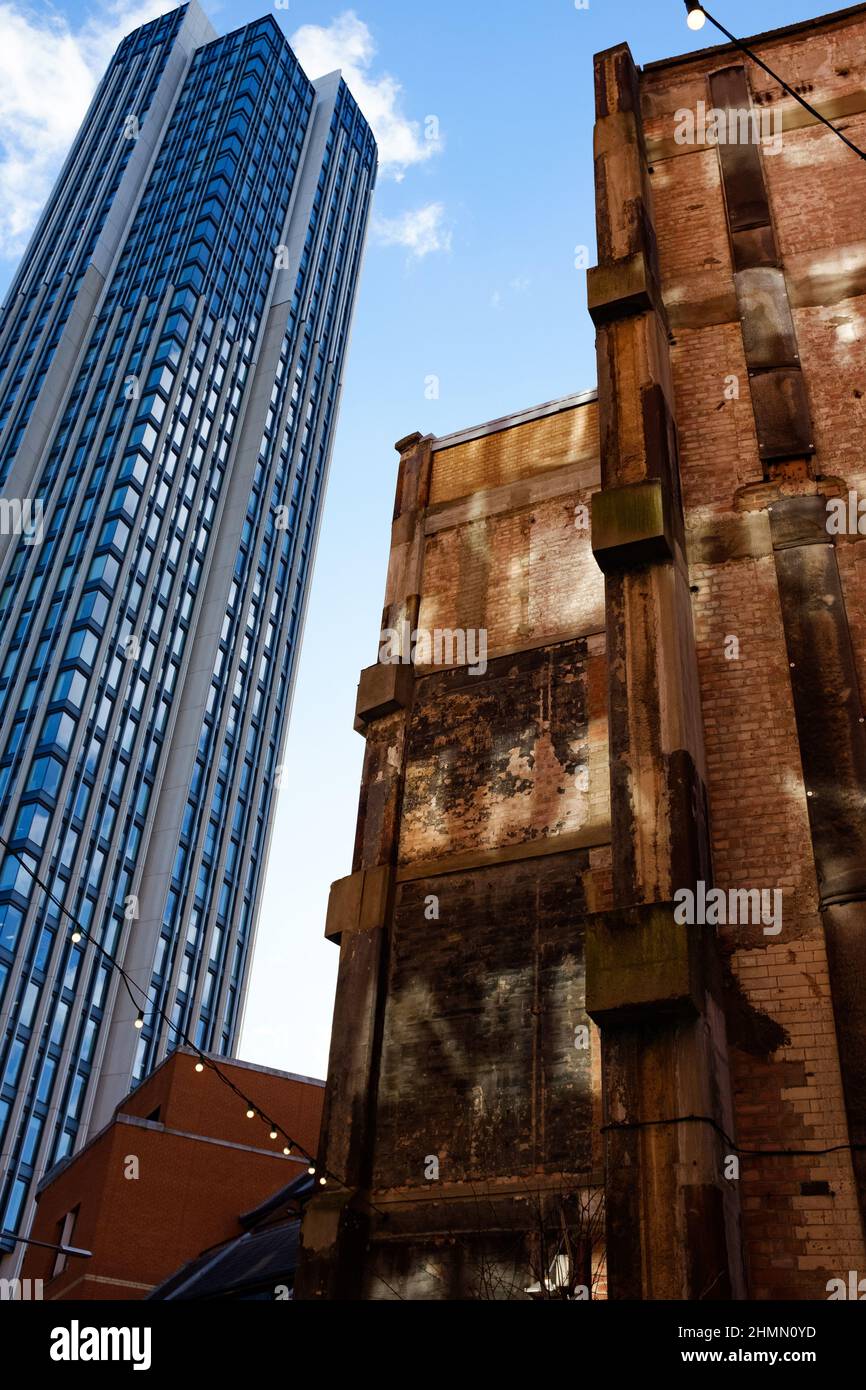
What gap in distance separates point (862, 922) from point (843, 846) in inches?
29.1

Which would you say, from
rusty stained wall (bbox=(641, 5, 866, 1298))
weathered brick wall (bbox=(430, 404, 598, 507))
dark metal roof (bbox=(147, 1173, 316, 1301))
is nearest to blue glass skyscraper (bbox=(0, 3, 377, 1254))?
dark metal roof (bbox=(147, 1173, 316, 1301))

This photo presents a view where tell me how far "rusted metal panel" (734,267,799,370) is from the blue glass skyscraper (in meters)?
45.2

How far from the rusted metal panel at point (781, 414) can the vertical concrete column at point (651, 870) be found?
0.99 m

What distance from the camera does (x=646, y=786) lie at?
407 inches

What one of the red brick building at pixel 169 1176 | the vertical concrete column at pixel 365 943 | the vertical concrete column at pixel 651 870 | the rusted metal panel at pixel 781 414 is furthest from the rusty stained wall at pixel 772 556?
the red brick building at pixel 169 1176

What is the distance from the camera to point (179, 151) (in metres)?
97.2

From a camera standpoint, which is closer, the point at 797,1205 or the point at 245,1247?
the point at 797,1205

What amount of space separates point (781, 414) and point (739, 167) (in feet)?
14.8

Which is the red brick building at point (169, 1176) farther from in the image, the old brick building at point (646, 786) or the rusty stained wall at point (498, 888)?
the rusty stained wall at point (498, 888)

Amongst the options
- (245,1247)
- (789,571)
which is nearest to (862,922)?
(789,571)

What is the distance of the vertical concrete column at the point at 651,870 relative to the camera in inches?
333
